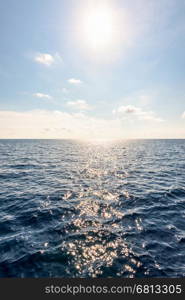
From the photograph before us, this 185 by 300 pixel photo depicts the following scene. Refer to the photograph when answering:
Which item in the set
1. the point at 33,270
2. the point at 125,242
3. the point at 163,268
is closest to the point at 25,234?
the point at 33,270

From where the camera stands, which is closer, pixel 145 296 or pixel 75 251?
pixel 145 296

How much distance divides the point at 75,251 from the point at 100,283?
196cm

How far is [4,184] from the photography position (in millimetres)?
19031

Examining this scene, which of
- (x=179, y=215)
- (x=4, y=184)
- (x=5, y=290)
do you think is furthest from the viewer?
(x=4, y=184)

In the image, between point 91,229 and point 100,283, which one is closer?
point 100,283

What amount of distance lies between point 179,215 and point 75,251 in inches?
342

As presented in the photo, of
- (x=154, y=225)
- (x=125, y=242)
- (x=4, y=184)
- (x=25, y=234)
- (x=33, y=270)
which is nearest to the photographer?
(x=33, y=270)

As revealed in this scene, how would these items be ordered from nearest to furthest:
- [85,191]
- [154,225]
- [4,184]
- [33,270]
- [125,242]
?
[33,270] < [125,242] < [154,225] < [85,191] < [4,184]

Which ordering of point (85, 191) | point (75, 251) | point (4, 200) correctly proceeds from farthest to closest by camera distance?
point (85, 191)
point (4, 200)
point (75, 251)

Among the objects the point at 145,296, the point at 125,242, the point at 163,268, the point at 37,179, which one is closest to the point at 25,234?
the point at 125,242

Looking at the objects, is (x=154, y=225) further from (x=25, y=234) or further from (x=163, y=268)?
(x=25, y=234)

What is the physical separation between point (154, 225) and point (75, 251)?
5.78 meters

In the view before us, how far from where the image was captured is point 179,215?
11797 millimetres

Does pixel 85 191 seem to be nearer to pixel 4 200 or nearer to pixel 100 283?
pixel 4 200
